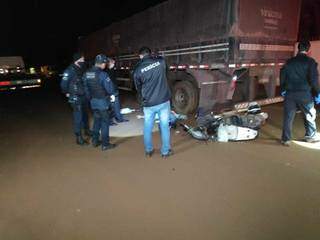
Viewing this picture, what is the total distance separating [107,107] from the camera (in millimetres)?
5438

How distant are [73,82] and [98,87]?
2.14 ft

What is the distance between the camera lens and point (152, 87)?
15.9 ft

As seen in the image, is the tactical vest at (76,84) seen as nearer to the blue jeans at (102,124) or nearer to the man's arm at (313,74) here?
the blue jeans at (102,124)

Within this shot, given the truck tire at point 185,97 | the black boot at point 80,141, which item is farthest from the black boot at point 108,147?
the truck tire at point 185,97

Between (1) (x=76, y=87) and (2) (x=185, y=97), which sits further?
(2) (x=185, y=97)

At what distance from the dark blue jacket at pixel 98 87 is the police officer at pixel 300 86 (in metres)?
3.09

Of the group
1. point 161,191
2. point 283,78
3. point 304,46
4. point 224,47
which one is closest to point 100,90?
point 161,191

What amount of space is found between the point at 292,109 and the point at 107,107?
3266 millimetres

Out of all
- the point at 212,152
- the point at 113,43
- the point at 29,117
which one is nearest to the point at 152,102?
the point at 212,152

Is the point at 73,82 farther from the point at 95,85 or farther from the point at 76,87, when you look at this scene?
the point at 95,85

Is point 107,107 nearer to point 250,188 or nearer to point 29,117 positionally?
point 250,188

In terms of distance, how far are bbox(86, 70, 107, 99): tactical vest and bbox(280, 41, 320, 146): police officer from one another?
3.18m

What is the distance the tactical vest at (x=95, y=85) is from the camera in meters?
5.30

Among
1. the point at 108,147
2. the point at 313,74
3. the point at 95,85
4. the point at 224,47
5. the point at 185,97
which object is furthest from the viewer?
the point at 185,97
